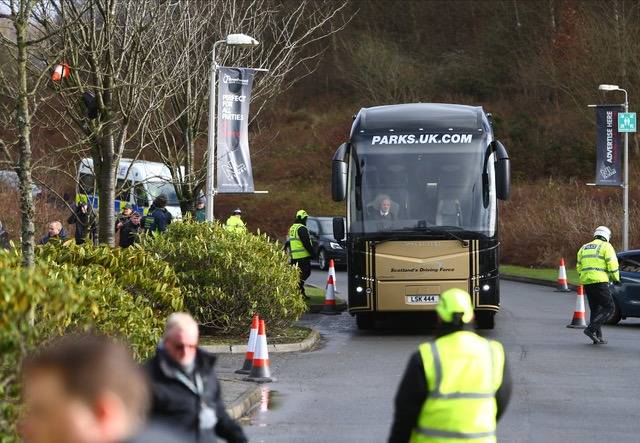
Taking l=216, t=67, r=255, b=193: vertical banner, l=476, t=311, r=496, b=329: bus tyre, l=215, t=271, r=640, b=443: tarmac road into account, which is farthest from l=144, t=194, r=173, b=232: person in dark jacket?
l=476, t=311, r=496, b=329: bus tyre

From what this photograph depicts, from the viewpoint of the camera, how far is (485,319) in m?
20.2

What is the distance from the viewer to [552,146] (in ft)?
192

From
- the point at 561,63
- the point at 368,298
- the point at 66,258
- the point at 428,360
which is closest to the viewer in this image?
the point at 428,360

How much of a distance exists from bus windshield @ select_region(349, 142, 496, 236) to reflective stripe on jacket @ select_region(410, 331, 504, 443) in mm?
13384

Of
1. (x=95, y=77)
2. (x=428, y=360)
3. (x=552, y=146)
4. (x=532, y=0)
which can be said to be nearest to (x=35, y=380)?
(x=428, y=360)

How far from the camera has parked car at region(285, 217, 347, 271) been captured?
1585 inches

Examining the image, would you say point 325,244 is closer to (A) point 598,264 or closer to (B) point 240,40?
(B) point 240,40

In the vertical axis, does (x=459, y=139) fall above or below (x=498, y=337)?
above

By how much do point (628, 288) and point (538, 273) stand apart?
16.5 m

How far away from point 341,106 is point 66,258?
56.8 m

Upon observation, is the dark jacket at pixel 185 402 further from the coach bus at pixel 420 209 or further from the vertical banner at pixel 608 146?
the vertical banner at pixel 608 146

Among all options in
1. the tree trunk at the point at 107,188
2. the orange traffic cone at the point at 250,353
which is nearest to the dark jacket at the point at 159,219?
the tree trunk at the point at 107,188

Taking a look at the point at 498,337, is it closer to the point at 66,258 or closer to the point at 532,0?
the point at 66,258

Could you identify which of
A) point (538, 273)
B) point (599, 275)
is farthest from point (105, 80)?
point (538, 273)
